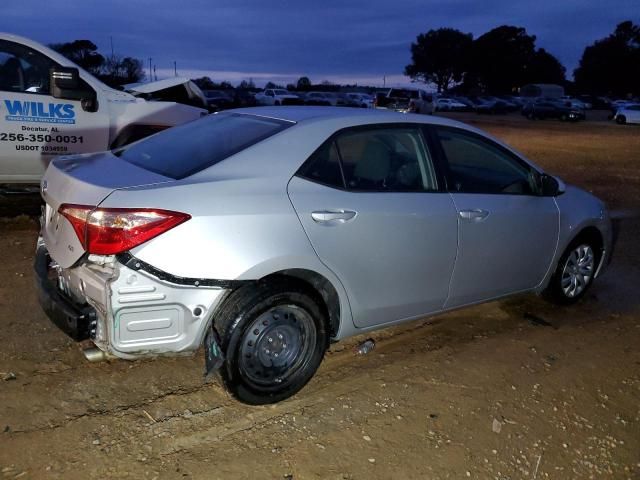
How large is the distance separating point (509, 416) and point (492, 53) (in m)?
98.2

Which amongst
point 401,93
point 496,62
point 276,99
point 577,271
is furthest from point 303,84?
point 577,271

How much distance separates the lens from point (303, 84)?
79688mm

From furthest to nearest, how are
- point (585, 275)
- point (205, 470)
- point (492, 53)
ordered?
point (492, 53), point (585, 275), point (205, 470)

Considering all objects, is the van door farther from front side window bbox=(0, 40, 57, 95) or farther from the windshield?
the windshield

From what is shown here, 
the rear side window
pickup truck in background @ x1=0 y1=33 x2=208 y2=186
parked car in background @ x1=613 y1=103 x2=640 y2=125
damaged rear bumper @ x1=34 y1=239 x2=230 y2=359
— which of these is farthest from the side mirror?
parked car in background @ x1=613 y1=103 x2=640 y2=125

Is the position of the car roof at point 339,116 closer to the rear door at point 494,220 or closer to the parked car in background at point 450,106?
the rear door at point 494,220

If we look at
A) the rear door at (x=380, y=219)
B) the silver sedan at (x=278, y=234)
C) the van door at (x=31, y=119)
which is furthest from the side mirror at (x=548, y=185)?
the van door at (x=31, y=119)

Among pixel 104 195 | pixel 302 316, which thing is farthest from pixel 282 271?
pixel 104 195

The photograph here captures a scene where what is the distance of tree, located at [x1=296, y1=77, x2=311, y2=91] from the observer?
7584 centimetres

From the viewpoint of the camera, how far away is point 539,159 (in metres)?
15.7

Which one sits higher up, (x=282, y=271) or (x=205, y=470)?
(x=282, y=271)

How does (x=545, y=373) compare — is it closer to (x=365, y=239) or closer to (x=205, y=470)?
(x=365, y=239)

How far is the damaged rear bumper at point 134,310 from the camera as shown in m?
2.86

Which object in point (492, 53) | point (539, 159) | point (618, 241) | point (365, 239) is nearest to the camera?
point (365, 239)
